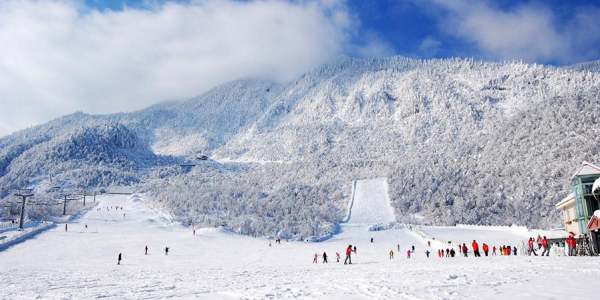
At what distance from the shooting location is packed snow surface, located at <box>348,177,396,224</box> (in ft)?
285

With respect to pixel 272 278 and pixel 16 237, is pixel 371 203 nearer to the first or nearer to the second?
pixel 16 237

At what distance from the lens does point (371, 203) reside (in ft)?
326

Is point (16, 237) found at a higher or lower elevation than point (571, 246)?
higher

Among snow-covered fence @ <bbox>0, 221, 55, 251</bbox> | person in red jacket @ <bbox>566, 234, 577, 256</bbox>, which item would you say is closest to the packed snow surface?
snow-covered fence @ <bbox>0, 221, 55, 251</bbox>

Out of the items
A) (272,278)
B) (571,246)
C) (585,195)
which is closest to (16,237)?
(272,278)

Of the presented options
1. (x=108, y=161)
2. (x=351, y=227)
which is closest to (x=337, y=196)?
(x=351, y=227)

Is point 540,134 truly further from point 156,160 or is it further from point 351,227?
point 156,160

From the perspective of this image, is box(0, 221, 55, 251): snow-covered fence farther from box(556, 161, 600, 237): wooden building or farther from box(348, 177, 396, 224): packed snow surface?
box(348, 177, 396, 224): packed snow surface

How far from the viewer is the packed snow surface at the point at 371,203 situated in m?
87.0

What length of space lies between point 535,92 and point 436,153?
80647 millimetres

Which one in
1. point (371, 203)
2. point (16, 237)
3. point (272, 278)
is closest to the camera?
point (272, 278)

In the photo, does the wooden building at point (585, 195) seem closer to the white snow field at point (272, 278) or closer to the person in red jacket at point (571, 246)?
the person in red jacket at point (571, 246)

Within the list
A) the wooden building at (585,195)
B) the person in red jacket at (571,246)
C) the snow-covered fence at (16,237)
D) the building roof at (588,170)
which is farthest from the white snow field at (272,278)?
the building roof at (588,170)

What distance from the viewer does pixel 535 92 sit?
19612cm
